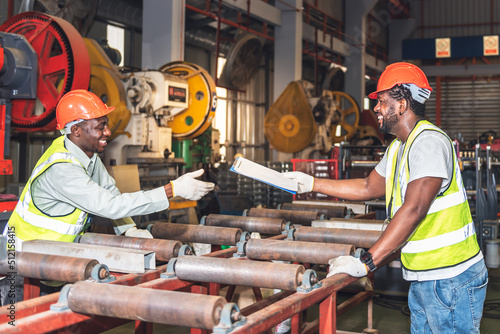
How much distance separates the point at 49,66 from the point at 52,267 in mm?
2757

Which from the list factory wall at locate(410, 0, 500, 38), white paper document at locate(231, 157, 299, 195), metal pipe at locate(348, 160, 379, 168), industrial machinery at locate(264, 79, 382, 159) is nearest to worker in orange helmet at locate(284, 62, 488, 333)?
white paper document at locate(231, 157, 299, 195)

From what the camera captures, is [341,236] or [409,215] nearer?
[409,215]

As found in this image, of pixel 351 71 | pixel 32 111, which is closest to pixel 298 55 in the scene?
pixel 351 71

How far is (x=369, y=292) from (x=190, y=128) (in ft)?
13.1

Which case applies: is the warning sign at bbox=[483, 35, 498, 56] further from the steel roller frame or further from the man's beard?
the steel roller frame

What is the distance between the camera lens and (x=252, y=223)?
133 inches

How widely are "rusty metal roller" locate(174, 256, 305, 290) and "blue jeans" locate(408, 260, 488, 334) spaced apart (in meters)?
0.57

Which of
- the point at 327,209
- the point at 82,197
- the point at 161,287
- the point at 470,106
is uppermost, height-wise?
the point at 470,106

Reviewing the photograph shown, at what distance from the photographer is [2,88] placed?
367cm

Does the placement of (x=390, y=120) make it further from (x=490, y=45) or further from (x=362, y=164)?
(x=490, y=45)

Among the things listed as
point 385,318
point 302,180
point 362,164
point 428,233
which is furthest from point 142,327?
point 362,164

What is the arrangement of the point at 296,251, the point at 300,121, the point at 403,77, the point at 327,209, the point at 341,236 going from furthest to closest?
the point at 300,121
the point at 327,209
the point at 341,236
the point at 296,251
the point at 403,77

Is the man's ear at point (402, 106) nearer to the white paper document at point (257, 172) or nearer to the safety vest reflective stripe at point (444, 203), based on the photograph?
the safety vest reflective stripe at point (444, 203)

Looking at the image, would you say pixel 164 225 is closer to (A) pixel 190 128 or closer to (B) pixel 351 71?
(A) pixel 190 128
